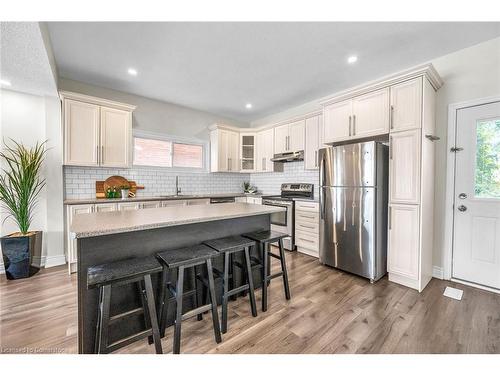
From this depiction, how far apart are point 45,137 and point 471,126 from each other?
553 cm

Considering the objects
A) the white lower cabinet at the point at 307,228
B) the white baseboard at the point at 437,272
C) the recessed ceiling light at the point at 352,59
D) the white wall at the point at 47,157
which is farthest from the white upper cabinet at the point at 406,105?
the white wall at the point at 47,157

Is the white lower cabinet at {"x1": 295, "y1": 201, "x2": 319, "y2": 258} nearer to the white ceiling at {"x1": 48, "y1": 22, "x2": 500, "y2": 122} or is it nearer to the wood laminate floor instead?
the wood laminate floor

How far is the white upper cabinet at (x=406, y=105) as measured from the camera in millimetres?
2414

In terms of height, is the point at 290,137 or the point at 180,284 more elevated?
the point at 290,137

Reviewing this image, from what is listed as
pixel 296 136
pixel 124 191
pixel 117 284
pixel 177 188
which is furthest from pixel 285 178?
pixel 117 284

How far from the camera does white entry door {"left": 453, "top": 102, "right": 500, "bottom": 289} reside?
241 centimetres

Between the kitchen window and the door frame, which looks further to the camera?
the kitchen window

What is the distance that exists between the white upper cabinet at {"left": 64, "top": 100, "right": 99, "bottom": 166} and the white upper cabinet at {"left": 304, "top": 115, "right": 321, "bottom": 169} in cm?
342

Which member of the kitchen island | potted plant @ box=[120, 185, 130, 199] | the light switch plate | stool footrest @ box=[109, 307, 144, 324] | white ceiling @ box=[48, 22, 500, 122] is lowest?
the light switch plate

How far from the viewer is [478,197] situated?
2496 mm

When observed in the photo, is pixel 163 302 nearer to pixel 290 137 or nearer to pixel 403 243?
pixel 403 243

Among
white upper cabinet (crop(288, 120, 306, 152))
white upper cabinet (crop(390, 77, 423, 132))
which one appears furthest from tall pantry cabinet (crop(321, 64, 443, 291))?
white upper cabinet (crop(288, 120, 306, 152))

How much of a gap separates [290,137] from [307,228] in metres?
1.80
